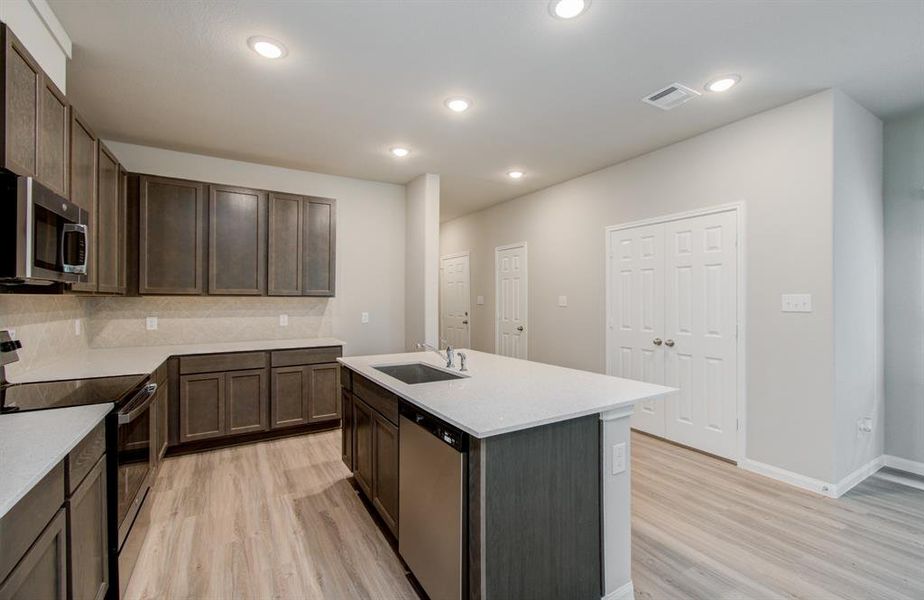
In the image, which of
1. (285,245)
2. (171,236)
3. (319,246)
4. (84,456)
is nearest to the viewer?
(84,456)

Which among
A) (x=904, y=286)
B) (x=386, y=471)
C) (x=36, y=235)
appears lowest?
(x=386, y=471)

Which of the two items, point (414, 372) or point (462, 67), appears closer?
point (462, 67)

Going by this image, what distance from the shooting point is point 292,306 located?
445 centimetres

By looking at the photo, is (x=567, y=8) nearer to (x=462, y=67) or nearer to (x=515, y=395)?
(x=462, y=67)

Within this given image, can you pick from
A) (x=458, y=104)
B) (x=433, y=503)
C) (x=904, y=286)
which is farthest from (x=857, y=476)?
(x=458, y=104)

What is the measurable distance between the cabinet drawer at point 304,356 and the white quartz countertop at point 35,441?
6.71 feet

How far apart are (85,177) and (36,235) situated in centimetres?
114

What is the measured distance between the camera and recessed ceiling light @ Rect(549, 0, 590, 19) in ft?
6.35

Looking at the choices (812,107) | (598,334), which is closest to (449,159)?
(598,334)

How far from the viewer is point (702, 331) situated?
11.4ft

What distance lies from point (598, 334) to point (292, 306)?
3307 millimetres

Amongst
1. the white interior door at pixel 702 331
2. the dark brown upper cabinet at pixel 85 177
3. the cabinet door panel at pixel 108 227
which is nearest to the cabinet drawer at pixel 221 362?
the cabinet door panel at pixel 108 227

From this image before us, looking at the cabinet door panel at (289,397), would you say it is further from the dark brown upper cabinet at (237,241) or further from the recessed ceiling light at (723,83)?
the recessed ceiling light at (723,83)

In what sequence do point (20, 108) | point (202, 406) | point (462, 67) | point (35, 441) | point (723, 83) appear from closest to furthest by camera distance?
point (35, 441) < point (20, 108) < point (462, 67) < point (723, 83) < point (202, 406)
